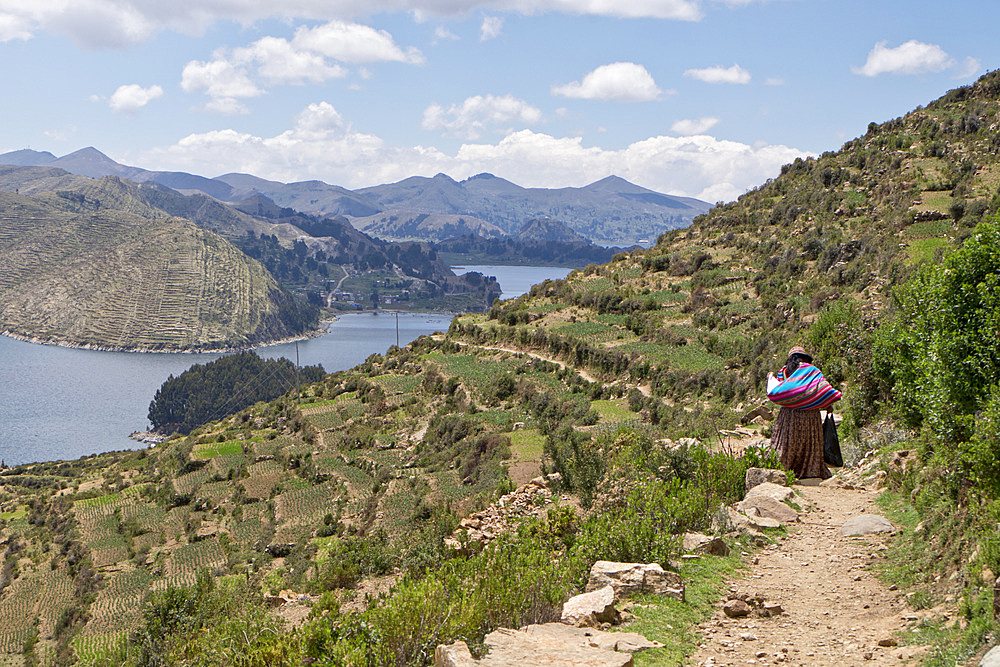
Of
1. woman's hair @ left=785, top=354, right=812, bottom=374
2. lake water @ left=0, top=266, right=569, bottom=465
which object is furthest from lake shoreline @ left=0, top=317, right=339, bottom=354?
woman's hair @ left=785, top=354, right=812, bottom=374

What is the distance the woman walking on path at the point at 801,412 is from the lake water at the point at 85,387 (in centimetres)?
9915

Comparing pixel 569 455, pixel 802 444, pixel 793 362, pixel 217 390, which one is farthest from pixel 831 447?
pixel 217 390

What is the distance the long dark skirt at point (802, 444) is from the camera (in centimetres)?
1121

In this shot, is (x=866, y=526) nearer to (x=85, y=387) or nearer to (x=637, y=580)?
(x=637, y=580)

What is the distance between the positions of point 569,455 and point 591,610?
35.1ft

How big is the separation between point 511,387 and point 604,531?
2665 cm

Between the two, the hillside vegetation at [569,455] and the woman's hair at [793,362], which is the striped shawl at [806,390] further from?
the hillside vegetation at [569,455]

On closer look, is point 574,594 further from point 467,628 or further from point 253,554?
point 253,554

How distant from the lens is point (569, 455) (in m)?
17.3

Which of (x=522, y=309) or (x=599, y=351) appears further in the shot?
(x=522, y=309)

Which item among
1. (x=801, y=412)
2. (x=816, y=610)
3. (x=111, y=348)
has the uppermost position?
(x=801, y=412)

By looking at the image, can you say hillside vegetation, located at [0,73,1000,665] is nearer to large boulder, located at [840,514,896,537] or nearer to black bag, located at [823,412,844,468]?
large boulder, located at [840,514,896,537]

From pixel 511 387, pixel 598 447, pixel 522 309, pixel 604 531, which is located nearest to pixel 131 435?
pixel 522 309

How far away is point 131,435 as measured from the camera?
105 m
